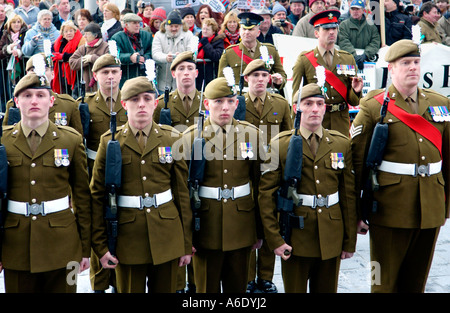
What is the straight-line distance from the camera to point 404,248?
4.77m

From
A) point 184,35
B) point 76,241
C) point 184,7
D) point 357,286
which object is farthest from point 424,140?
point 184,7

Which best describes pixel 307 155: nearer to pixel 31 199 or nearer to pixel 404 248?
pixel 404 248

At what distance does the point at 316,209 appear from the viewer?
4516 mm

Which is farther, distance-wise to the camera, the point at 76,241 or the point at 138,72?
the point at 138,72

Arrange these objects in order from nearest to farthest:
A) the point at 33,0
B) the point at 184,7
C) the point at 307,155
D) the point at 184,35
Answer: the point at 307,155 → the point at 184,35 → the point at 184,7 → the point at 33,0

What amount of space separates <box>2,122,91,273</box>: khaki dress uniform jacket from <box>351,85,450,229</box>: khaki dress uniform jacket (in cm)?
211

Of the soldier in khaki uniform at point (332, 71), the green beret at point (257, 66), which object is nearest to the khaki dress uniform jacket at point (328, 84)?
the soldier in khaki uniform at point (332, 71)

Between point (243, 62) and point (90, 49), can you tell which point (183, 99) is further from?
point (90, 49)

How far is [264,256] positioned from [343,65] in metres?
2.40

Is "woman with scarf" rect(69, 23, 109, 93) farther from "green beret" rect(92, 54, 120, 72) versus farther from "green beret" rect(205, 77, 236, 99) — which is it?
"green beret" rect(205, 77, 236, 99)

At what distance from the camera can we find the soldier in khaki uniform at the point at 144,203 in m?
4.35

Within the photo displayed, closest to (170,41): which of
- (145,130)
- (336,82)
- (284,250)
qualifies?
(336,82)

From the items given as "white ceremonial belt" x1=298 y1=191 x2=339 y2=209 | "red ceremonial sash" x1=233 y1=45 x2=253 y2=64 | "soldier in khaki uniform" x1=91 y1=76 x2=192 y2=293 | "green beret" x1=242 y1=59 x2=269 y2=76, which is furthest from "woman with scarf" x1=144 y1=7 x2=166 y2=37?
"white ceremonial belt" x1=298 y1=191 x2=339 y2=209

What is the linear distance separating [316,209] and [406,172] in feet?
2.46
